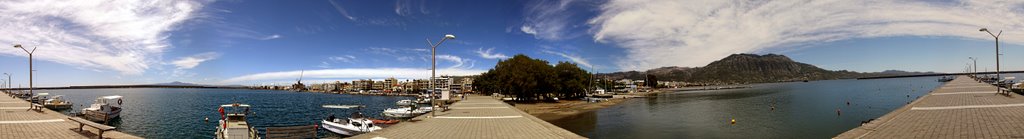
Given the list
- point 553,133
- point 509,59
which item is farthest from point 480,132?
point 509,59

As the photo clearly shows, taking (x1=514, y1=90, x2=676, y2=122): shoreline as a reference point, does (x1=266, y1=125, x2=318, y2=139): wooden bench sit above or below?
above

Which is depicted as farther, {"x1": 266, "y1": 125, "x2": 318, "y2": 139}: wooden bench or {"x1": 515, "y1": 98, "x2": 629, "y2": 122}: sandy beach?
{"x1": 515, "y1": 98, "x2": 629, "y2": 122}: sandy beach

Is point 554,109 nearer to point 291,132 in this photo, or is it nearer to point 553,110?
point 553,110

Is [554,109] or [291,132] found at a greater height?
[291,132]

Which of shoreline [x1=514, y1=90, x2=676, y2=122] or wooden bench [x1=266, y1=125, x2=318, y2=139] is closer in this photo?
wooden bench [x1=266, y1=125, x2=318, y2=139]

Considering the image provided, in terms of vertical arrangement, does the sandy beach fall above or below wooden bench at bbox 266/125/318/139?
below

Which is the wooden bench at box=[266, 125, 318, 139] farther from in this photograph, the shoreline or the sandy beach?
the sandy beach

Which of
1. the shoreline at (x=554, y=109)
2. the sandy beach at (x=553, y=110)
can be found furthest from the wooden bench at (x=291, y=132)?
the sandy beach at (x=553, y=110)

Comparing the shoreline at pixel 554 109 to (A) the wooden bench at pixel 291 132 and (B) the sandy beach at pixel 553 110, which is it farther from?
(A) the wooden bench at pixel 291 132

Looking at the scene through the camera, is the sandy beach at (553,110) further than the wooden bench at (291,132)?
Yes

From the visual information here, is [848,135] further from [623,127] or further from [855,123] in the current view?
[855,123]

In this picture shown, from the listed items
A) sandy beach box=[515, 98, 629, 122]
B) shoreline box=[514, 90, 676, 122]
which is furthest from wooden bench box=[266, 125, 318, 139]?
sandy beach box=[515, 98, 629, 122]

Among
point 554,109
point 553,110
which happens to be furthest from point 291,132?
point 554,109

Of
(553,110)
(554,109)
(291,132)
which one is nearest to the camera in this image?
(291,132)
